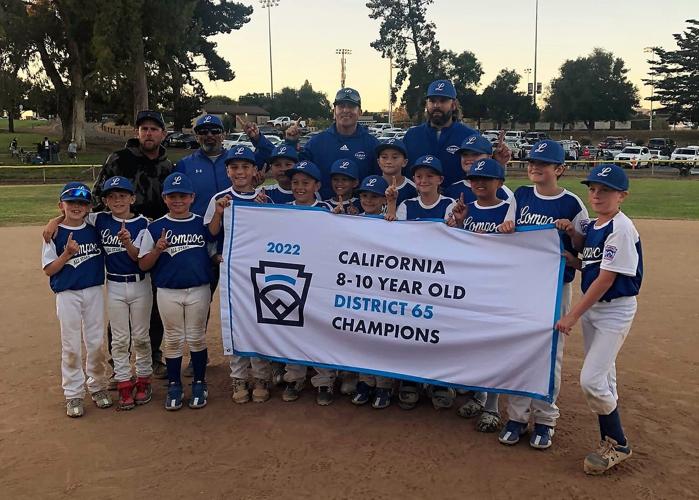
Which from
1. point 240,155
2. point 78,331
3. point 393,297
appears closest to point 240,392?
point 78,331

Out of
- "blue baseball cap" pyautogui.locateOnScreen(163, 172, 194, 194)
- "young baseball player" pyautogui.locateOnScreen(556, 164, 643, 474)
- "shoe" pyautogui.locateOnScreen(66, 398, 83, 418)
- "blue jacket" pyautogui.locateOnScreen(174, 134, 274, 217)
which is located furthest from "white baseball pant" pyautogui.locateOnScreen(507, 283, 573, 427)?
"shoe" pyautogui.locateOnScreen(66, 398, 83, 418)

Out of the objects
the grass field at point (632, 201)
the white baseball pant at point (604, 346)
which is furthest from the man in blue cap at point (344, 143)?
the grass field at point (632, 201)

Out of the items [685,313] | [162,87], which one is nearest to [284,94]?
[162,87]

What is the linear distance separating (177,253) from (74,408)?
1573 mm

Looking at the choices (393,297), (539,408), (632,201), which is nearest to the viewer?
(539,408)

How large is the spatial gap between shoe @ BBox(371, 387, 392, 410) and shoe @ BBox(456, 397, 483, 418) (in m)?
0.61

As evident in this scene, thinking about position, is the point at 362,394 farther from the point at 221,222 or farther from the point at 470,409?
the point at 221,222

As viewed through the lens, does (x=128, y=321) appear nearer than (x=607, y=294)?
No

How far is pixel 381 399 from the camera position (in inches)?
205

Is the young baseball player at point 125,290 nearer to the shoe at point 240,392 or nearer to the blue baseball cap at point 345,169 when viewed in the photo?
→ the shoe at point 240,392

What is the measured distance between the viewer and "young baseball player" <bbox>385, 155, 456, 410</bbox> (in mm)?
5000

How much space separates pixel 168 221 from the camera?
17.0ft

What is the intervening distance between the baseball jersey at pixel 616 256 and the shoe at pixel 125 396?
387 cm

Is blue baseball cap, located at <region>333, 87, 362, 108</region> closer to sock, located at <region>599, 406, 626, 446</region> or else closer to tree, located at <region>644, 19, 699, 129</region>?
sock, located at <region>599, 406, 626, 446</region>
